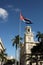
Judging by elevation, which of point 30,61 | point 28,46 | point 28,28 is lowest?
point 30,61

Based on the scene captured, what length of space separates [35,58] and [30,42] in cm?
1295

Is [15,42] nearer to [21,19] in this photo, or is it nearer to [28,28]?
[28,28]

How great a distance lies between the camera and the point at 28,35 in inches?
4094

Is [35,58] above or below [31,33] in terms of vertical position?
below

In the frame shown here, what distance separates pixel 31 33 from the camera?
342 feet

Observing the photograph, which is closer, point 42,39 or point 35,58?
point 35,58

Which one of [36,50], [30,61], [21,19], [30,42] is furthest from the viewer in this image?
[30,42]

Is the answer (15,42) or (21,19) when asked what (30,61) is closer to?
(15,42)

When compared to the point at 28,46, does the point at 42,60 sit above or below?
below

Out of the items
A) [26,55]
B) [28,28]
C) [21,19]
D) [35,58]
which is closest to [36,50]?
[35,58]

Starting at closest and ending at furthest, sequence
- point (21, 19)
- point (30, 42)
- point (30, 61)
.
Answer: point (21, 19), point (30, 61), point (30, 42)

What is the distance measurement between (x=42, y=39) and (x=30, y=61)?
394 inches

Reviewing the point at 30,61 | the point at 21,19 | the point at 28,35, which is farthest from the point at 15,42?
the point at 21,19

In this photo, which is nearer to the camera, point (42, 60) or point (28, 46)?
point (42, 60)
